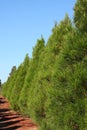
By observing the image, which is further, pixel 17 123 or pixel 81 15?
pixel 17 123

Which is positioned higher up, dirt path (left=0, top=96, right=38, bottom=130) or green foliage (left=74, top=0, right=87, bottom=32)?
green foliage (left=74, top=0, right=87, bottom=32)

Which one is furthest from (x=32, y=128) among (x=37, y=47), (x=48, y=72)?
(x=37, y=47)

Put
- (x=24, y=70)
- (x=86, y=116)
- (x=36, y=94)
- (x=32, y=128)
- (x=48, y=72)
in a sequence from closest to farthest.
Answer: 1. (x=86, y=116)
2. (x=48, y=72)
3. (x=36, y=94)
4. (x=32, y=128)
5. (x=24, y=70)

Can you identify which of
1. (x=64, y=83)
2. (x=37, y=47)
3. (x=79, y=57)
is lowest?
(x=64, y=83)

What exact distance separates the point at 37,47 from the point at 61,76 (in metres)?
15.5

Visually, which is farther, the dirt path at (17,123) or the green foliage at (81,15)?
the dirt path at (17,123)

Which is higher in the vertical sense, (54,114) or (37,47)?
(37,47)

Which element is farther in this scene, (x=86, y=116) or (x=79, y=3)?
(x=79, y=3)

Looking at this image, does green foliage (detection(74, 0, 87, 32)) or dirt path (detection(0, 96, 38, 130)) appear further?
dirt path (detection(0, 96, 38, 130))

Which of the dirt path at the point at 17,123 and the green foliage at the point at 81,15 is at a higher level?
the green foliage at the point at 81,15

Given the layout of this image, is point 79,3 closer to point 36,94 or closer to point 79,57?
point 79,57

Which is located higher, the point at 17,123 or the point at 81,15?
the point at 81,15

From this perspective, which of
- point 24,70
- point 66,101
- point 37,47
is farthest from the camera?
point 24,70

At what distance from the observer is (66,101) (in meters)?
10.8
